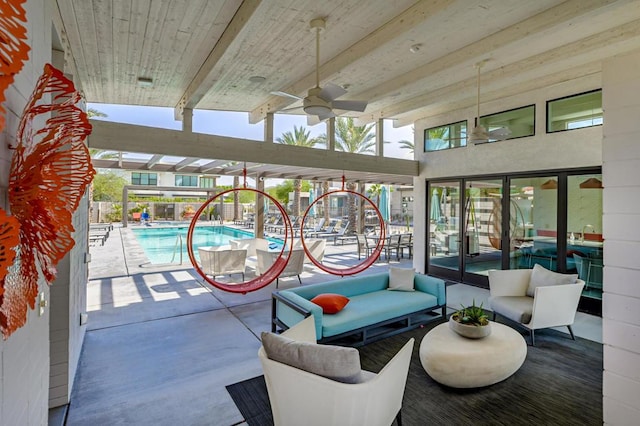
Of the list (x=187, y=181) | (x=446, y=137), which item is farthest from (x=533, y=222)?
(x=187, y=181)

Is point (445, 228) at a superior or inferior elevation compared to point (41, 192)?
inferior

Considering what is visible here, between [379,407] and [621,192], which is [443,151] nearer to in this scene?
[621,192]

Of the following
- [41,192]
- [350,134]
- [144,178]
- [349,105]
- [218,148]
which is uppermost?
[350,134]

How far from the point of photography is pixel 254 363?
3.48 meters

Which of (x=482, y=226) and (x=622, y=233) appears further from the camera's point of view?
(x=482, y=226)

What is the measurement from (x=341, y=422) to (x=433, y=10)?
354 cm

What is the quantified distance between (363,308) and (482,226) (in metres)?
4.26

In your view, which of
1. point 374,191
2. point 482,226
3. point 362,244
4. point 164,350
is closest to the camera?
point 164,350

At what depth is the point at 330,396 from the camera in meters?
1.94

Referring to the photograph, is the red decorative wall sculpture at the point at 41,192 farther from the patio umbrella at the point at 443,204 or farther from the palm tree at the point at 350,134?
the palm tree at the point at 350,134

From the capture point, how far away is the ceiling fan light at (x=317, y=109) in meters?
3.81

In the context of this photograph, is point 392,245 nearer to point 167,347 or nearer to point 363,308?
point 363,308

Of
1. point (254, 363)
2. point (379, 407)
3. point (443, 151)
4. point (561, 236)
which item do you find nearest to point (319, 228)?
point (443, 151)

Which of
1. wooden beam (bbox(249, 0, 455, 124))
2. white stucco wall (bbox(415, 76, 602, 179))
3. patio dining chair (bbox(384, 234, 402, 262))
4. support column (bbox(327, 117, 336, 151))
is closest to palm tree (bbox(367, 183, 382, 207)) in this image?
patio dining chair (bbox(384, 234, 402, 262))
